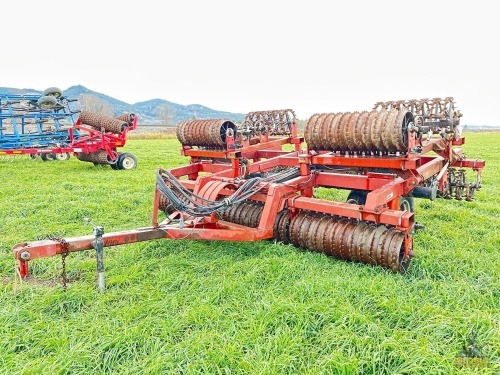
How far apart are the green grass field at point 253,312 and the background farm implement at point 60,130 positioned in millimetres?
8099

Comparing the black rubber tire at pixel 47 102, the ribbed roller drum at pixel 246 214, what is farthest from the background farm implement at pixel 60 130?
the ribbed roller drum at pixel 246 214

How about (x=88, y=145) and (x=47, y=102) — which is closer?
(x=88, y=145)

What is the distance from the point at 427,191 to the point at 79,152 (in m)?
10.8

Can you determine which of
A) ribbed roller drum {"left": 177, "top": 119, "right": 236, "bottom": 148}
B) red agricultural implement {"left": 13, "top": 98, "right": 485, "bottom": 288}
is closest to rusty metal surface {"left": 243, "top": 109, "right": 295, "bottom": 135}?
ribbed roller drum {"left": 177, "top": 119, "right": 236, "bottom": 148}

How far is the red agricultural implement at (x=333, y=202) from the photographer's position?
3.83 m

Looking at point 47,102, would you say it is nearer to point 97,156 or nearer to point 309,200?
point 97,156

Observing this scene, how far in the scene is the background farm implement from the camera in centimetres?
1267

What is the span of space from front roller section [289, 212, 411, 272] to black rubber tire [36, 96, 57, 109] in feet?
39.9

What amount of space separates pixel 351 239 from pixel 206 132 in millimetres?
3473

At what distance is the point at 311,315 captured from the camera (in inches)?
119

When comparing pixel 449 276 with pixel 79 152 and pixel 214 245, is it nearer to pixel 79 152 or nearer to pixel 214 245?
pixel 214 245

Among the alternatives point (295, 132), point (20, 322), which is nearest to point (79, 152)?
point (295, 132)

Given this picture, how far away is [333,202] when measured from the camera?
435cm

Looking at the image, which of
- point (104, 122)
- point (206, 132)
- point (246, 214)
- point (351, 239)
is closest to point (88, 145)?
point (104, 122)
